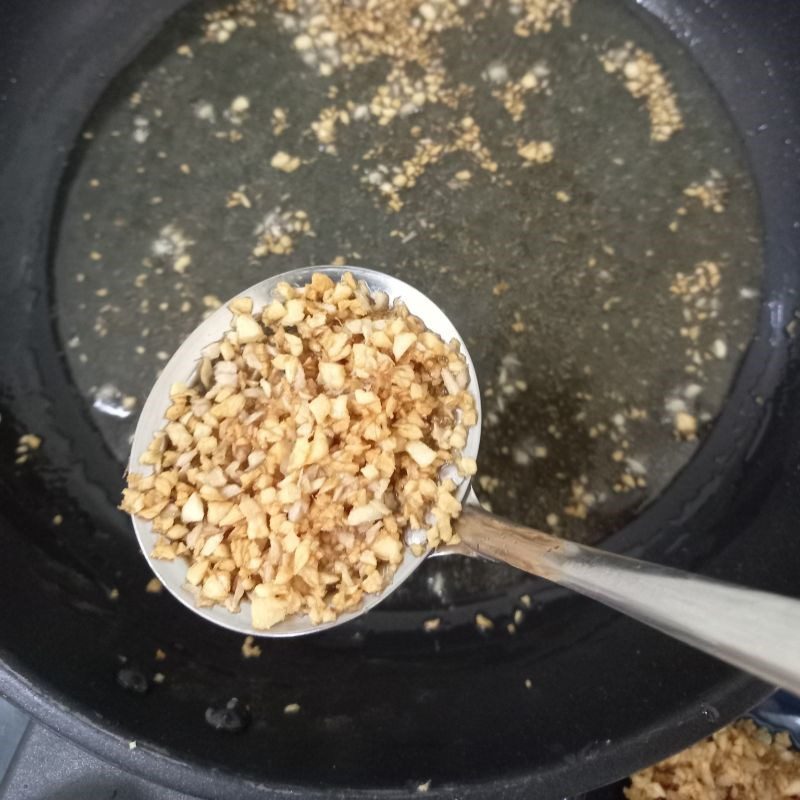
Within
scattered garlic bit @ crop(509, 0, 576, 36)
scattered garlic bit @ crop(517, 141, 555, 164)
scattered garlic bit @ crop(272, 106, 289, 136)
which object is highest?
scattered garlic bit @ crop(509, 0, 576, 36)

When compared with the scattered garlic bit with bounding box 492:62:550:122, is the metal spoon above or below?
below

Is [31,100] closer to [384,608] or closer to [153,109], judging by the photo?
[153,109]

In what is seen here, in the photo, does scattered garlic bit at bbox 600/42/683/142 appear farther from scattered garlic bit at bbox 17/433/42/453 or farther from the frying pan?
scattered garlic bit at bbox 17/433/42/453

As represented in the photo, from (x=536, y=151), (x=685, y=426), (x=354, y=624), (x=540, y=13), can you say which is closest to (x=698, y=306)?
(x=685, y=426)

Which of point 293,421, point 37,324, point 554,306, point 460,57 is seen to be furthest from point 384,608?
point 460,57

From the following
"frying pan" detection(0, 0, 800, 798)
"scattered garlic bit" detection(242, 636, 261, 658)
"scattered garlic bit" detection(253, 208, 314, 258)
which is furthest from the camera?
"scattered garlic bit" detection(253, 208, 314, 258)

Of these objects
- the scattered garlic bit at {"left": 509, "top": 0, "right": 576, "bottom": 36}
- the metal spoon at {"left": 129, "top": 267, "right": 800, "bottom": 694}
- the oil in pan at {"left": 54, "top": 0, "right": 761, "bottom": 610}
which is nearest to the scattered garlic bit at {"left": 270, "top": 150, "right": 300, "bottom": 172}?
the oil in pan at {"left": 54, "top": 0, "right": 761, "bottom": 610}

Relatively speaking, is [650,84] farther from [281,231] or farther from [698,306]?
[281,231]
